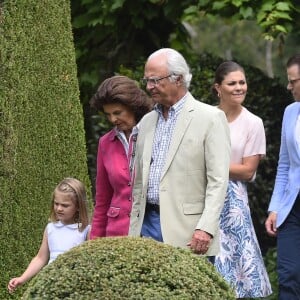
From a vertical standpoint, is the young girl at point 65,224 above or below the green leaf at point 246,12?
below

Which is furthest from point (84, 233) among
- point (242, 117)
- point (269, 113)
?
point (269, 113)

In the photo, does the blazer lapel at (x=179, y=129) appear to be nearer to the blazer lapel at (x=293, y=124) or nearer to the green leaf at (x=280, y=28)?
the blazer lapel at (x=293, y=124)

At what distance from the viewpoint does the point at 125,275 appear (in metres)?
4.99

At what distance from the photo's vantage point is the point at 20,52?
7.73m

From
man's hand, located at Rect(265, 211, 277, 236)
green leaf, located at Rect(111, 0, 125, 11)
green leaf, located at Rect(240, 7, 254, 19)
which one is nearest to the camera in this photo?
man's hand, located at Rect(265, 211, 277, 236)

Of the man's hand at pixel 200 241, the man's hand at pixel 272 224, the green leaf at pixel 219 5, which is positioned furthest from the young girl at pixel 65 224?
the green leaf at pixel 219 5

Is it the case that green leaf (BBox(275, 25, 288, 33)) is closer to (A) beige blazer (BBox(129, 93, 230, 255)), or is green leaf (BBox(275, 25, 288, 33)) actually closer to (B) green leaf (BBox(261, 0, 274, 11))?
(B) green leaf (BBox(261, 0, 274, 11))

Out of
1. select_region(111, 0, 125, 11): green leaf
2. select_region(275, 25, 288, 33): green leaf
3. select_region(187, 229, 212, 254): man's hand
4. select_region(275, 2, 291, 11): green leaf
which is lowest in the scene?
select_region(187, 229, 212, 254): man's hand

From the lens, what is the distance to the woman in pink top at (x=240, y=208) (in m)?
7.36

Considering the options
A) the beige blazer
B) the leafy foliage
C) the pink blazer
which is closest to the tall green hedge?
the pink blazer

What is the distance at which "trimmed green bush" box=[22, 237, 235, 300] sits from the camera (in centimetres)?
496

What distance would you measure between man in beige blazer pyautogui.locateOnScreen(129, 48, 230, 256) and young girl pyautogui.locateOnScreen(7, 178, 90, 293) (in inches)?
17.7

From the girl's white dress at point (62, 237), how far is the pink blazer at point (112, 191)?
0.41 feet

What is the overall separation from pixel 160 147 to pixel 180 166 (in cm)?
21
